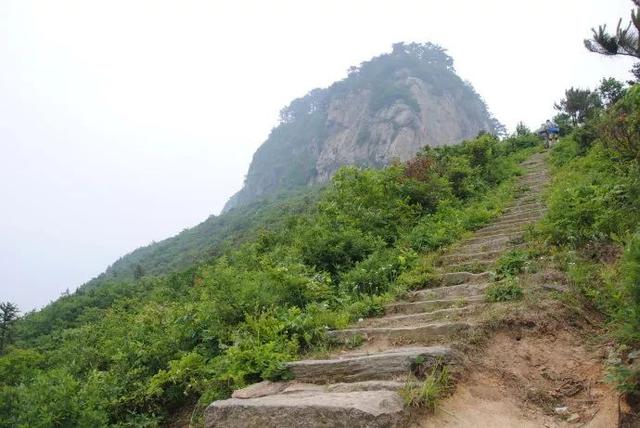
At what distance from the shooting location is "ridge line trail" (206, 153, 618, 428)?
11.3 feet

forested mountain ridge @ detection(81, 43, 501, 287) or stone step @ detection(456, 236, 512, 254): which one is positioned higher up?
forested mountain ridge @ detection(81, 43, 501, 287)

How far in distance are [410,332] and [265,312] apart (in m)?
2.01

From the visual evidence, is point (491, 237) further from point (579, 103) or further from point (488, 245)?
point (579, 103)

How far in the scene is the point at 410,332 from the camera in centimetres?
489

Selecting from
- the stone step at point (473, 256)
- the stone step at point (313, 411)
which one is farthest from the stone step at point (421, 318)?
the stone step at point (473, 256)

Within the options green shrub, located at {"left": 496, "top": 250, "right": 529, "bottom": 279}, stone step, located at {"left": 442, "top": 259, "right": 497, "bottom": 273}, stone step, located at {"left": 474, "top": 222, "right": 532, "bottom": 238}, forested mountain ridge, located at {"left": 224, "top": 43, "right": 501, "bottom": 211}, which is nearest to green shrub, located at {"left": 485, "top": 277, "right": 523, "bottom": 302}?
green shrub, located at {"left": 496, "top": 250, "right": 529, "bottom": 279}

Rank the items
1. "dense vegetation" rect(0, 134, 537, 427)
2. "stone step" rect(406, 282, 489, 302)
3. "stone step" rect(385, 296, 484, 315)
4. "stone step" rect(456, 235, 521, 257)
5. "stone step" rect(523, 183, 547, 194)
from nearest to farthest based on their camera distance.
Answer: "dense vegetation" rect(0, 134, 537, 427), "stone step" rect(385, 296, 484, 315), "stone step" rect(406, 282, 489, 302), "stone step" rect(456, 235, 521, 257), "stone step" rect(523, 183, 547, 194)

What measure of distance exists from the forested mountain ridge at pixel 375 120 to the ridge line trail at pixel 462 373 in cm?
7384

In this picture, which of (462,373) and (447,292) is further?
(447,292)

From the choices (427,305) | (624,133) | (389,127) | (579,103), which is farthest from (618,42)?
(389,127)

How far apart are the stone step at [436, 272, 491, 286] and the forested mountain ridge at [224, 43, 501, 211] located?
2842 inches

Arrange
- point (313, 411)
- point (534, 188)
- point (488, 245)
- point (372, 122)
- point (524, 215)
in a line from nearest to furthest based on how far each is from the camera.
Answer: point (313, 411), point (488, 245), point (524, 215), point (534, 188), point (372, 122)

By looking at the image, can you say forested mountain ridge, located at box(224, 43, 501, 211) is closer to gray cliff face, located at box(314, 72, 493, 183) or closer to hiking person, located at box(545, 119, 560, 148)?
gray cliff face, located at box(314, 72, 493, 183)

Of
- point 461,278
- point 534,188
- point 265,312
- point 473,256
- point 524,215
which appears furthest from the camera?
point 534,188
